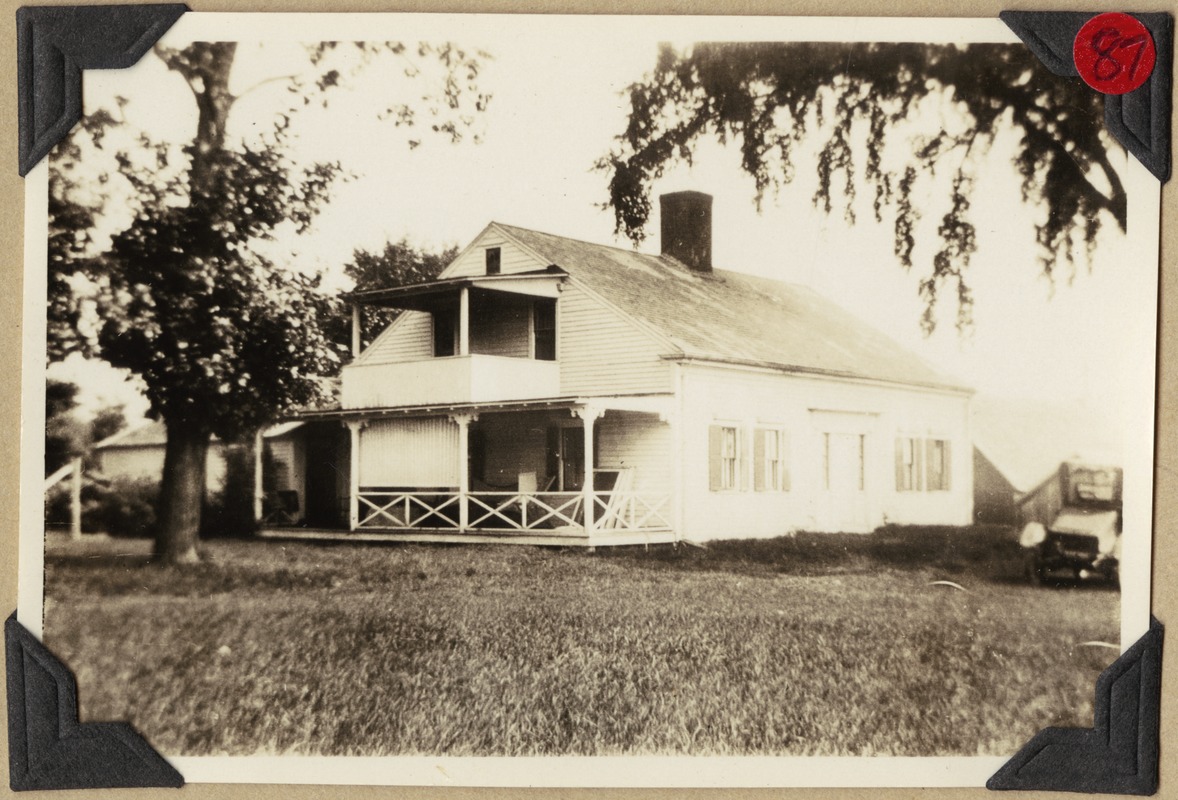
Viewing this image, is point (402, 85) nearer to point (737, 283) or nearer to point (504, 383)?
point (504, 383)

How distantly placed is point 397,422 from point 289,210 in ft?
3.77

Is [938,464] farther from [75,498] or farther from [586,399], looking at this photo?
[75,498]

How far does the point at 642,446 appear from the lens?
4949 mm

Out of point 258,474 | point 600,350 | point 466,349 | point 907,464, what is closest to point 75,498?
point 258,474

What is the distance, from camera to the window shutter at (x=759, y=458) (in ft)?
16.4

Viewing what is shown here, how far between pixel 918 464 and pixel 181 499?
3.56 metres

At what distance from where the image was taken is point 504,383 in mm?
5141

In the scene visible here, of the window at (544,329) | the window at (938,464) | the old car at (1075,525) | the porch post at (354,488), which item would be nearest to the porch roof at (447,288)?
the window at (544,329)

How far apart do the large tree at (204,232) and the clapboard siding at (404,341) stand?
0.90 ft

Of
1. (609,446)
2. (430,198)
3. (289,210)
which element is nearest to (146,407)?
(289,210)

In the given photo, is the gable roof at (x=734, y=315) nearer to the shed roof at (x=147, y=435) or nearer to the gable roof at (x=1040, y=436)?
the gable roof at (x=1040, y=436)

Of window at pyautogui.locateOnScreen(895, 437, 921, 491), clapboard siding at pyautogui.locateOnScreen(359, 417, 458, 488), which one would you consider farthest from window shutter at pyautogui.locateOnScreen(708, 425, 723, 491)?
clapboard siding at pyautogui.locateOnScreen(359, 417, 458, 488)

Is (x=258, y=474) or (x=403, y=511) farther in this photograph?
(x=403, y=511)

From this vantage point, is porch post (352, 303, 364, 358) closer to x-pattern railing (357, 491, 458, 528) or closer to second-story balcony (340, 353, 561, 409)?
second-story balcony (340, 353, 561, 409)
